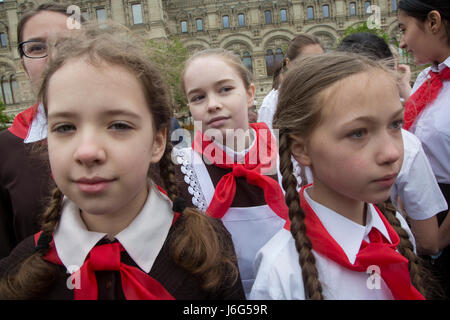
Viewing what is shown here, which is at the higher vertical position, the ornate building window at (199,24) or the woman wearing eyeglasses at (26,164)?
the ornate building window at (199,24)

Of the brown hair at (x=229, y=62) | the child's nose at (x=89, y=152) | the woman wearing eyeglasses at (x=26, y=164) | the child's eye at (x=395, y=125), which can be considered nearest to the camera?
the child's nose at (x=89, y=152)

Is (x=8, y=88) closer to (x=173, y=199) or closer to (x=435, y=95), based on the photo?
(x=173, y=199)

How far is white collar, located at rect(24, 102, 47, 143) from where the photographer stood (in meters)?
1.68

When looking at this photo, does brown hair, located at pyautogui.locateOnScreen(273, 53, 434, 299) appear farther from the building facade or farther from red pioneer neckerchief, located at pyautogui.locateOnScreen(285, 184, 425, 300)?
the building facade

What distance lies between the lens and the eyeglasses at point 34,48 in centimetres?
185

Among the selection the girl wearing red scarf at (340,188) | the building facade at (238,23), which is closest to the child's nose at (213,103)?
the girl wearing red scarf at (340,188)

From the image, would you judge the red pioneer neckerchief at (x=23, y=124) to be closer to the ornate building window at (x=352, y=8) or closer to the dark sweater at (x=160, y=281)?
the dark sweater at (x=160, y=281)

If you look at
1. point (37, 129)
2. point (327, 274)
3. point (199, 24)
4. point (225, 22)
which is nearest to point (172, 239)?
point (327, 274)

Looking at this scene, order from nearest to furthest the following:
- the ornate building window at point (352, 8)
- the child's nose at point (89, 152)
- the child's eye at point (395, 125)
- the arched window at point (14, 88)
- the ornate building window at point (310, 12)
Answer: the child's nose at point (89, 152), the child's eye at point (395, 125), the arched window at point (14, 88), the ornate building window at point (352, 8), the ornate building window at point (310, 12)

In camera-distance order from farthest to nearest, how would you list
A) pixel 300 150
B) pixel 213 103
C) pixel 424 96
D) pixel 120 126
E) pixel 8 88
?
pixel 8 88
pixel 424 96
pixel 213 103
pixel 300 150
pixel 120 126

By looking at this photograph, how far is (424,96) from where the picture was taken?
2.07 meters

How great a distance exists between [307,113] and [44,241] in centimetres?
111

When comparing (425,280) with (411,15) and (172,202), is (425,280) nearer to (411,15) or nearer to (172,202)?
(172,202)
